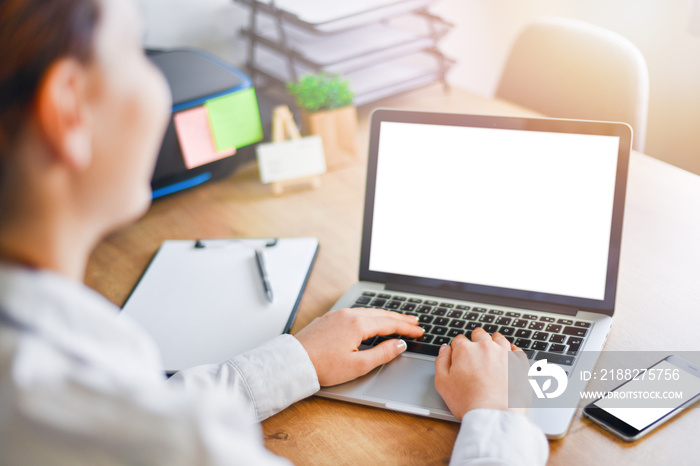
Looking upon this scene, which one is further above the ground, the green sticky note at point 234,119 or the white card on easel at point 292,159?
the green sticky note at point 234,119

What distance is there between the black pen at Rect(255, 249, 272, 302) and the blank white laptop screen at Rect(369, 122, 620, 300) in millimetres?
168

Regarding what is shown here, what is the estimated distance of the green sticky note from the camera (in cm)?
129

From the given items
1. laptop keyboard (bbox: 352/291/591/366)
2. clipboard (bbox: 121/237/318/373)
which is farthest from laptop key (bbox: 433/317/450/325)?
clipboard (bbox: 121/237/318/373)

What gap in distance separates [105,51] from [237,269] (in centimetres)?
65

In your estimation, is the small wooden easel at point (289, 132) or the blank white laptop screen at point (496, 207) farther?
the small wooden easel at point (289, 132)

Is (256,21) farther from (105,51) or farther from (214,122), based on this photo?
(105,51)

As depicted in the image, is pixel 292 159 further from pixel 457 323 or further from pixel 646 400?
pixel 646 400

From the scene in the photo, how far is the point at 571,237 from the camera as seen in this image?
32.8 inches

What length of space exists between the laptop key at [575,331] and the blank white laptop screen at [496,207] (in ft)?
0.17

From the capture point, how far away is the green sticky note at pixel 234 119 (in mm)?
1294

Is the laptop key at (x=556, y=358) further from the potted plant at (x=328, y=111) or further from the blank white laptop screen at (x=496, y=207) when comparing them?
the potted plant at (x=328, y=111)

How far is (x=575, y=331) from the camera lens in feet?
2.60

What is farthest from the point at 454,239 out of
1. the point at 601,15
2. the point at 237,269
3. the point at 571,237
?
the point at 601,15

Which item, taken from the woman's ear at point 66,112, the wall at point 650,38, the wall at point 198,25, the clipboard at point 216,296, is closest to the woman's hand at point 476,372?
the clipboard at point 216,296
